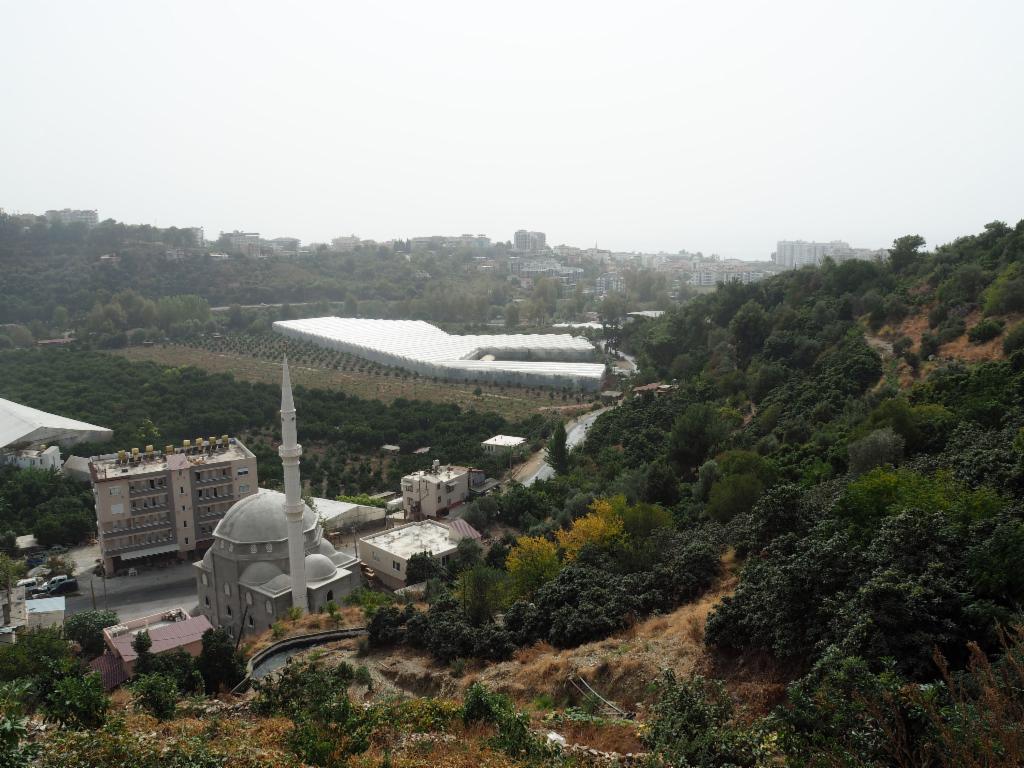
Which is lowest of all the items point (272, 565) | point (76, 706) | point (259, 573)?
point (259, 573)

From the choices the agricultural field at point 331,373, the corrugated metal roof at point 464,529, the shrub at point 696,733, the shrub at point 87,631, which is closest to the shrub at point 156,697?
the shrub at point 696,733

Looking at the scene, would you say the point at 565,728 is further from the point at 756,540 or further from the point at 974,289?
the point at 974,289

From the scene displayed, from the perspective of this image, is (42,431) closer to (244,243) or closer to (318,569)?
(318,569)

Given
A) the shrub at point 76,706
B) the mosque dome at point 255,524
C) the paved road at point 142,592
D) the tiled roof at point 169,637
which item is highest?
the shrub at point 76,706

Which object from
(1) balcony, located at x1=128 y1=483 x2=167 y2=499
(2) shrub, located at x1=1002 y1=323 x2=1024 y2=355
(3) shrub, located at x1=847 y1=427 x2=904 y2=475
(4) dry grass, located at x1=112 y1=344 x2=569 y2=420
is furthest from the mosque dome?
(4) dry grass, located at x1=112 y1=344 x2=569 y2=420

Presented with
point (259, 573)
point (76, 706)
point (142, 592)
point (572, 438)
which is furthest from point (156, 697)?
point (572, 438)

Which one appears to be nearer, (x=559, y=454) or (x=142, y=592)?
(x=142, y=592)

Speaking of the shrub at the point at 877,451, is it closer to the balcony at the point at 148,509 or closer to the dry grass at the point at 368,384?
the balcony at the point at 148,509

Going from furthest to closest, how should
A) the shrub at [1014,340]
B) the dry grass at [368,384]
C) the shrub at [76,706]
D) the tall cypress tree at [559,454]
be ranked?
the dry grass at [368,384], the tall cypress tree at [559,454], the shrub at [1014,340], the shrub at [76,706]

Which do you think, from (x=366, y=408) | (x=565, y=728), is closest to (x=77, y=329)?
(x=366, y=408)
